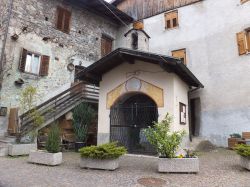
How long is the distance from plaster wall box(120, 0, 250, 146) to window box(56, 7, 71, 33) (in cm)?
674

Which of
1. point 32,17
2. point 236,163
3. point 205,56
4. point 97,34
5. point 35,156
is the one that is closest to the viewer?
point 35,156

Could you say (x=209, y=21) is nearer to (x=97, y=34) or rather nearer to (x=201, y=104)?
(x=201, y=104)

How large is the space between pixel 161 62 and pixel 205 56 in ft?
20.4

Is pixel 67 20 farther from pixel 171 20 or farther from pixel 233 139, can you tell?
pixel 233 139

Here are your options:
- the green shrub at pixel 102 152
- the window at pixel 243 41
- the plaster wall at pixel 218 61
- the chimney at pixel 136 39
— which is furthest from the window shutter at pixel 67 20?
the window at pixel 243 41

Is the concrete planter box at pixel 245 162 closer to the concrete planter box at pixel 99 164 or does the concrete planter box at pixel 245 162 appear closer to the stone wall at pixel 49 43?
the concrete planter box at pixel 99 164

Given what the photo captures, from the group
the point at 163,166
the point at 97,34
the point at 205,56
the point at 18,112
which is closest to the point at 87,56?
the point at 97,34

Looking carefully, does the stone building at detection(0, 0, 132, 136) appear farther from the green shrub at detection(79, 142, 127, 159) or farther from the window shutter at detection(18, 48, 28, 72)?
the green shrub at detection(79, 142, 127, 159)

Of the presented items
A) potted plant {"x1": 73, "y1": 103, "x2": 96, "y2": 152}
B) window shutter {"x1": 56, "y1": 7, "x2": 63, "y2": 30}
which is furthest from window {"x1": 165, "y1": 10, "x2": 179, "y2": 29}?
potted plant {"x1": 73, "y1": 103, "x2": 96, "y2": 152}

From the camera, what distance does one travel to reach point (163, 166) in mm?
6004

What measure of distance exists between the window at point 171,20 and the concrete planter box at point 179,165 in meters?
11.0

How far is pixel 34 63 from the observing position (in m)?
12.0

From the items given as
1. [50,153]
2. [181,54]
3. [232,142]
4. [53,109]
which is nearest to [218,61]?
[181,54]

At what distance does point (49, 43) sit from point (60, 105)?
156 inches
